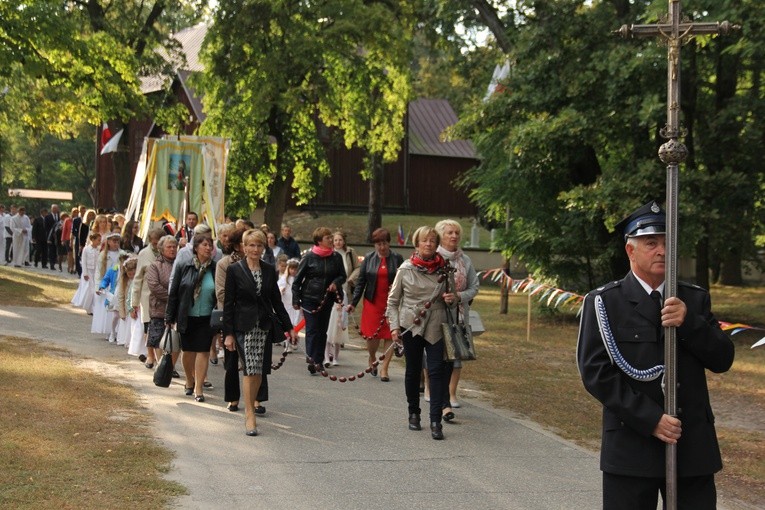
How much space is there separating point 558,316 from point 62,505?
17572 millimetres

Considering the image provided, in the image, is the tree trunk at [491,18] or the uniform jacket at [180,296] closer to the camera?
the uniform jacket at [180,296]

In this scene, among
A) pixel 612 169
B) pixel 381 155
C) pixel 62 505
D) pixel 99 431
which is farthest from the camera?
pixel 381 155

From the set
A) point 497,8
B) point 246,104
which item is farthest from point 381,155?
point 497,8

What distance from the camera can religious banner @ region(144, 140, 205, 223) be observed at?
747 inches

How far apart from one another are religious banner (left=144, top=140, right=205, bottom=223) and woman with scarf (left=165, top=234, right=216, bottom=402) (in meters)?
7.83

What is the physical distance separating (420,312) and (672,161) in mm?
5313

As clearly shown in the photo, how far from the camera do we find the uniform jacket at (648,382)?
4.49 m

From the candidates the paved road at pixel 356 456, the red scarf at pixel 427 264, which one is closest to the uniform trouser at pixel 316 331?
the paved road at pixel 356 456

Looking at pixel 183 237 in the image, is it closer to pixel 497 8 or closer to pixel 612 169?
pixel 612 169

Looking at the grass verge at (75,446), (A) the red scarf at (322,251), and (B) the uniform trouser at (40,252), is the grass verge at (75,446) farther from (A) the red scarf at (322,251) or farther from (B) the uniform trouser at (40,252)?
(B) the uniform trouser at (40,252)

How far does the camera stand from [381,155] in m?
40.9

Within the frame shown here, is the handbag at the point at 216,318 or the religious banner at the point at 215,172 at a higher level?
the religious banner at the point at 215,172

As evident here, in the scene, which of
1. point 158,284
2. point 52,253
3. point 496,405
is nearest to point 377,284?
point 496,405

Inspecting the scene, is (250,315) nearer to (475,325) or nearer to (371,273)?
(475,325)
